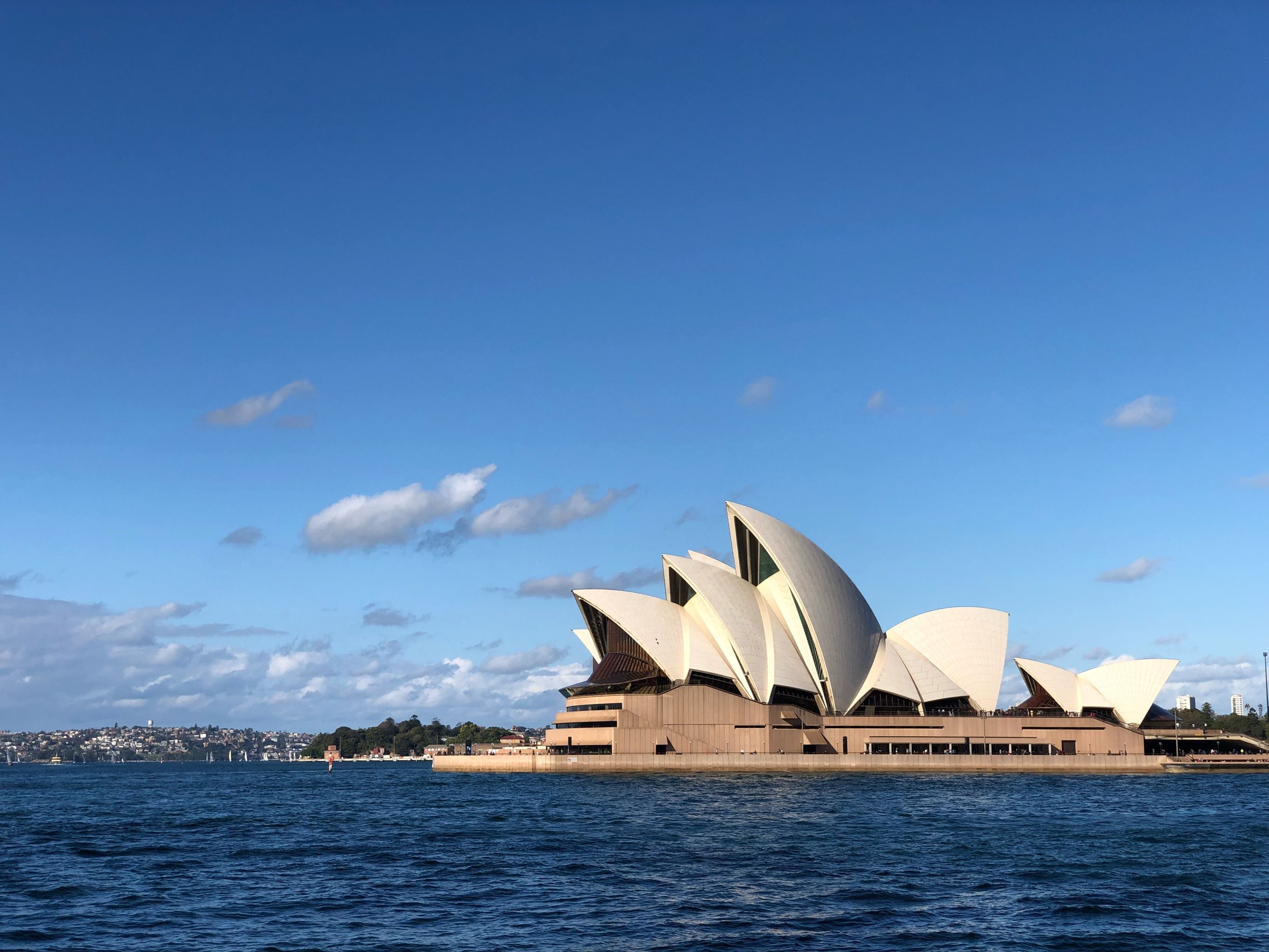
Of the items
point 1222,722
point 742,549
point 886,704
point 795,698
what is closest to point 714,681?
point 795,698

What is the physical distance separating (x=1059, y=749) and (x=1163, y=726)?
12.3 m

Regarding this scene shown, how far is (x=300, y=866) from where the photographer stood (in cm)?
3422

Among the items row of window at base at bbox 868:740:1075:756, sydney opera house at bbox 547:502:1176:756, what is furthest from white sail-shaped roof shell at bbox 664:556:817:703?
row of window at base at bbox 868:740:1075:756

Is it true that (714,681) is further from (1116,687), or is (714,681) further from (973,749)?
(1116,687)

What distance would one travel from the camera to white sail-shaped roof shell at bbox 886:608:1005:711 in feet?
309

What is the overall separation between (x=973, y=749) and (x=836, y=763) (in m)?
12.7

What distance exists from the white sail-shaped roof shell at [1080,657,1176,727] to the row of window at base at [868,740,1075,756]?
267 inches

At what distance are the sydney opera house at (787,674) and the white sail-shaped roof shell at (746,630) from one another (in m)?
0.10

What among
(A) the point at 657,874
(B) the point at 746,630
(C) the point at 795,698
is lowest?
(A) the point at 657,874

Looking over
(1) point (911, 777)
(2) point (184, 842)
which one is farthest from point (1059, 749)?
(2) point (184, 842)

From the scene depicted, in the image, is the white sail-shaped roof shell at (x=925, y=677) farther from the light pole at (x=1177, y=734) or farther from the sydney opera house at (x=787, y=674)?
the light pole at (x=1177, y=734)

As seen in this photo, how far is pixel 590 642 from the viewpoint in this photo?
9750 cm

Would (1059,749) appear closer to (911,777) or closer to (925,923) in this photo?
(911,777)

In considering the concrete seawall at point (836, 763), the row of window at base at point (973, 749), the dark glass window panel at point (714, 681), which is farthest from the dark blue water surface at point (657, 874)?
the row of window at base at point (973, 749)
